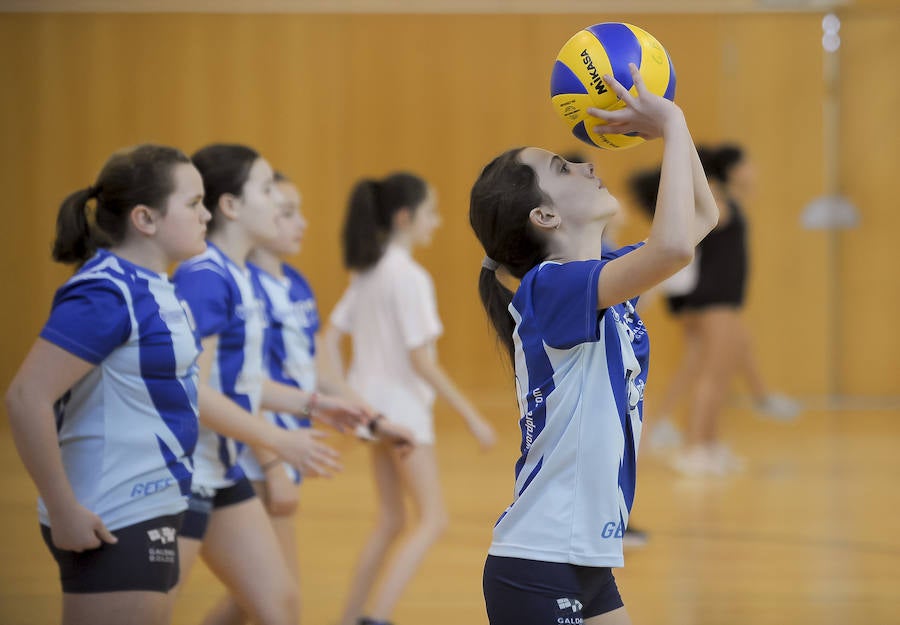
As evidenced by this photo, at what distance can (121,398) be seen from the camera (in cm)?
214

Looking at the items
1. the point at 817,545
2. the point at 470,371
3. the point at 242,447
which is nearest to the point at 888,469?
the point at 817,545

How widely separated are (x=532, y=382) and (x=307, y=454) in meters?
0.75

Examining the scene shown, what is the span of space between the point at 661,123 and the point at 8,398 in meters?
1.25

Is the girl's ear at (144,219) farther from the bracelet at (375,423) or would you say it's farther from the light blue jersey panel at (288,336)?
the bracelet at (375,423)

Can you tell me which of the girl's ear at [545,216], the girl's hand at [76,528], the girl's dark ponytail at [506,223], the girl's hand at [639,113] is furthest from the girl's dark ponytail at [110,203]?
the girl's hand at [639,113]

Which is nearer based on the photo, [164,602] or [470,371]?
[164,602]

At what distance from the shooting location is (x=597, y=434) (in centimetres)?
192

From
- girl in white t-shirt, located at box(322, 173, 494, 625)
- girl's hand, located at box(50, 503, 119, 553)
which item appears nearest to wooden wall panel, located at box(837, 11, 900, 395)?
girl in white t-shirt, located at box(322, 173, 494, 625)

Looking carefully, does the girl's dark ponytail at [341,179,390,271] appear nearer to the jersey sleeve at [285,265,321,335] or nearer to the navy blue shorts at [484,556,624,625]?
the jersey sleeve at [285,265,321,335]

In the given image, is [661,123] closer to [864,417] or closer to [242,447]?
[242,447]

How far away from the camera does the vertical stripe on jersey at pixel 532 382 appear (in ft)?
6.37

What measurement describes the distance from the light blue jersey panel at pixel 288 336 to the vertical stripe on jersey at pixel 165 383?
768 millimetres

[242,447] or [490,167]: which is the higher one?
[490,167]

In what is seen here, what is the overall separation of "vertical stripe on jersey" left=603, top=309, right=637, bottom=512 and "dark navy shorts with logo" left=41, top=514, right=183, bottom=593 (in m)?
0.91
